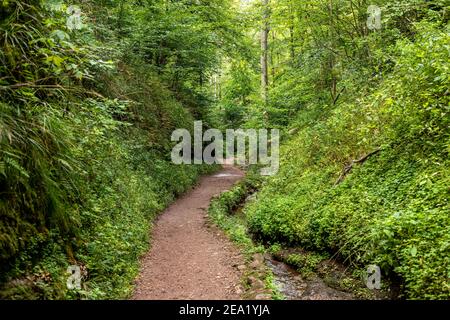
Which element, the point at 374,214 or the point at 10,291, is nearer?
the point at 10,291

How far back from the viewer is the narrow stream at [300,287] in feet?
21.2

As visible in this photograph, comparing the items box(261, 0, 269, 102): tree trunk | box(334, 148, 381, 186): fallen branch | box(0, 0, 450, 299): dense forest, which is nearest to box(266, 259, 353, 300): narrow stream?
box(0, 0, 450, 299): dense forest

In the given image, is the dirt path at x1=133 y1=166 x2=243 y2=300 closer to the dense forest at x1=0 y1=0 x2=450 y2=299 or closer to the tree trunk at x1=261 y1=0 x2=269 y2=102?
the dense forest at x1=0 y1=0 x2=450 y2=299

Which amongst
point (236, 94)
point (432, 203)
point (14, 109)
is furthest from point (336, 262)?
point (236, 94)

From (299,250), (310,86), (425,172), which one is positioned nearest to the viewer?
(425,172)

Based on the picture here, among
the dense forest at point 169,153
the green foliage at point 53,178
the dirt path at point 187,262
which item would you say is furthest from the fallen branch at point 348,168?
the green foliage at point 53,178

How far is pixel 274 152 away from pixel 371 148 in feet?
29.8

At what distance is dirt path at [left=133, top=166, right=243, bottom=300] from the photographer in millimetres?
6039

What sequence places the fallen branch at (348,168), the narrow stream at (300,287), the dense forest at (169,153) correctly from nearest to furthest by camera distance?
1. the dense forest at (169,153)
2. the narrow stream at (300,287)
3. the fallen branch at (348,168)

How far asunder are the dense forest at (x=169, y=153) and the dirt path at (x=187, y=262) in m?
0.43

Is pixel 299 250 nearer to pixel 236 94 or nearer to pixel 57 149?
pixel 57 149

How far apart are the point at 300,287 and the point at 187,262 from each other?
250cm

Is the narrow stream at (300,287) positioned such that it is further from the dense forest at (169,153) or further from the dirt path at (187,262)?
the dirt path at (187,262)

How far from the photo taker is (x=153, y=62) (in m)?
17.4
